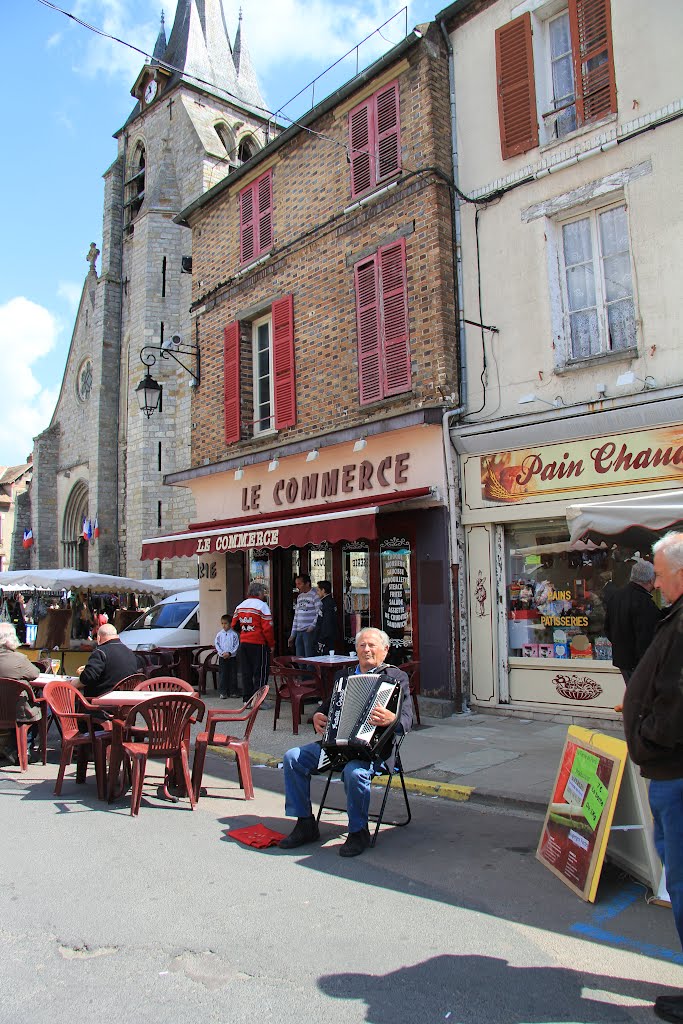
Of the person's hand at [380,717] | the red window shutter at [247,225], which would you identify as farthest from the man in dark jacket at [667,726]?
the red window shutter at [247,225]

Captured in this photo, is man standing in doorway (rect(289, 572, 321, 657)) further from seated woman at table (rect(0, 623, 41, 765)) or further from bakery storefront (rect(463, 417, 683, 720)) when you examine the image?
seated woman at table (rect(0, 623, 41, 765))

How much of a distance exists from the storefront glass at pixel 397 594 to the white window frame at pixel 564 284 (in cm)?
322

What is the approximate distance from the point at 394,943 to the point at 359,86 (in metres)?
11.3

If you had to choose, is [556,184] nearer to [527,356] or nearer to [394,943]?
[527,356]

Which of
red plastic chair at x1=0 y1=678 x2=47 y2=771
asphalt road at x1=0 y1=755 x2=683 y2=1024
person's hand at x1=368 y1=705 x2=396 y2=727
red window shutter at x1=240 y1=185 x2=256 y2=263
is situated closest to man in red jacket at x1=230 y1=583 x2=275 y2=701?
red plastic chair at x1=0 y1=678 x2=47 y2=771

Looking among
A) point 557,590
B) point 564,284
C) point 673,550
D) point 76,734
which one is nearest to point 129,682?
point 76,734

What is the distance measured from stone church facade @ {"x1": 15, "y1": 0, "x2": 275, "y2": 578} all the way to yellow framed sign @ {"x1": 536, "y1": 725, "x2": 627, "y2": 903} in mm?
22630

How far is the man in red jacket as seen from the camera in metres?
10.6

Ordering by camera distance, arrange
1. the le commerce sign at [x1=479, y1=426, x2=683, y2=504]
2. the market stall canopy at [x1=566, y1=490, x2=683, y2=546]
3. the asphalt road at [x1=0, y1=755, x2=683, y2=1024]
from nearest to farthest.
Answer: the asphalt road at [x1=0, y1=755, x2=683, y2=1024]
the market stall canopy at [x1=566, y1=490, x2=683, y2=546]
the le commerce sign at [x1=479, y1=426, x2=683, y2=504]

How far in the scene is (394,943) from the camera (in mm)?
3486

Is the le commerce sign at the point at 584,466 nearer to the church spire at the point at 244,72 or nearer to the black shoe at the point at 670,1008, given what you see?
the black shoe at the point at 670,1008

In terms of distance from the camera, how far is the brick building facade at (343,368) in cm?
1009

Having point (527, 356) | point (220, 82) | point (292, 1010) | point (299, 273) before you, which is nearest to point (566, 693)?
point (527, 356)

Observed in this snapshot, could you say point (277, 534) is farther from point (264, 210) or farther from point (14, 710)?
point (264, 210)
